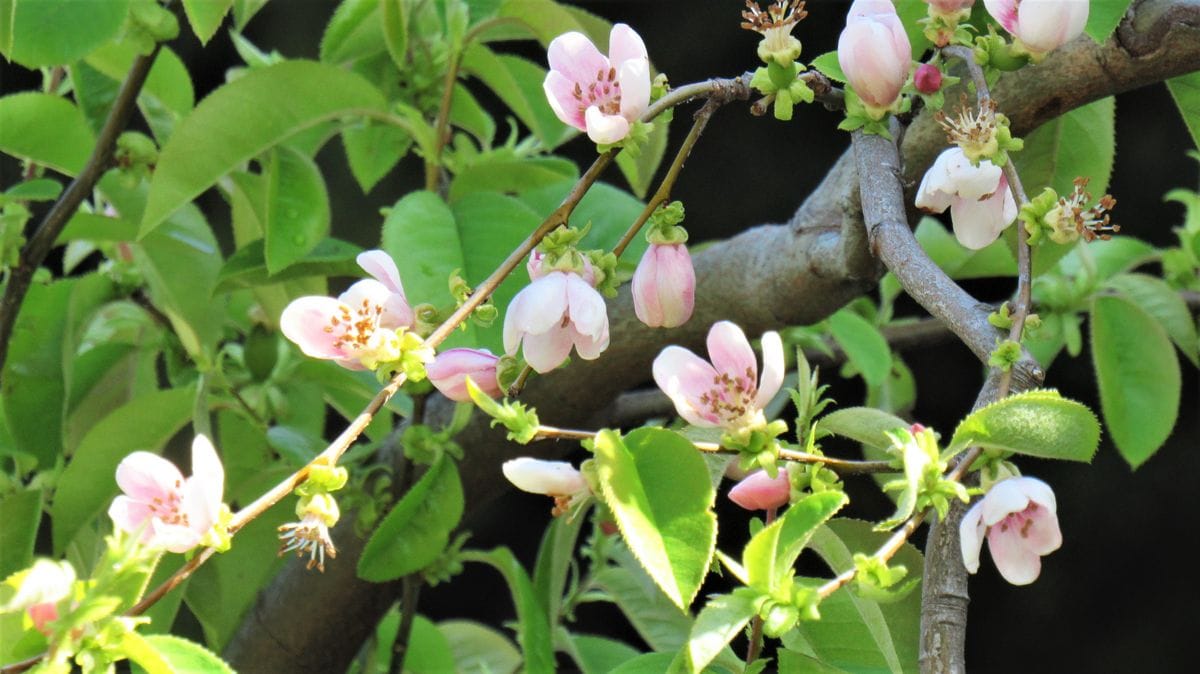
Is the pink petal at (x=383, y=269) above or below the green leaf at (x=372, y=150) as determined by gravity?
below

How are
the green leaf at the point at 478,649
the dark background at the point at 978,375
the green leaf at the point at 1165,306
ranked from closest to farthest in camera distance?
1. the green leaf at the point at 1165,306
2. the green leaf at the point at 478,649
3. the dark background at the point at 978,375

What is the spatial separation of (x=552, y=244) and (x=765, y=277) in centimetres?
28

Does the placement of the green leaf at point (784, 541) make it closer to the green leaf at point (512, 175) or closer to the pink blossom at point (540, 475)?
the pink blossom at point (540, 475)

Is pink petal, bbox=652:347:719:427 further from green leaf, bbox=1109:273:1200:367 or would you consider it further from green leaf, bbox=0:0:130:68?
green leaf, bbox=1109:273:1200:367

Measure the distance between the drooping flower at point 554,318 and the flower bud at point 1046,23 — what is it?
175 mm

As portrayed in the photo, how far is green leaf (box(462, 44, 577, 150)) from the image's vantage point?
0.83 metres

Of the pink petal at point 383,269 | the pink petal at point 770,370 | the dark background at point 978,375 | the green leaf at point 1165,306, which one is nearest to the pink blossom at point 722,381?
the pink petal at point 770,370

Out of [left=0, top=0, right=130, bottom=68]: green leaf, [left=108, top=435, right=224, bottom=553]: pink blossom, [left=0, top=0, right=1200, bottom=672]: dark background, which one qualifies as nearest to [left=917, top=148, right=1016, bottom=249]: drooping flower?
[left=108, top=435, right=224, bottom=553]: pink blossom

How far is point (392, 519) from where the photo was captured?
0.64 metres

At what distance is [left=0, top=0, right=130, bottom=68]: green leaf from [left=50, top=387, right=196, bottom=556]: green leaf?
21cm

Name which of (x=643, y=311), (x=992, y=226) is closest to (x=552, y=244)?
(x=643, y=311)

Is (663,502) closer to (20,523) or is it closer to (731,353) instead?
(731,353)

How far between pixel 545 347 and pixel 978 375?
3.55 feet

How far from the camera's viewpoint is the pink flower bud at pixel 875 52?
0.48 metres
